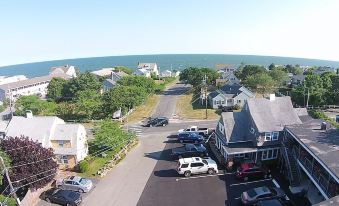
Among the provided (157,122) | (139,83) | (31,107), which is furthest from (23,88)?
(157,122)

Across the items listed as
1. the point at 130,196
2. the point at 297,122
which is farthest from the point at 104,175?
the point at 297,122

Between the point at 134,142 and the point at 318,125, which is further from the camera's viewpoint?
the point at 134,142

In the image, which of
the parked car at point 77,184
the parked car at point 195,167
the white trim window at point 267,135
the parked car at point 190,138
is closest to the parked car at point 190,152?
the parked car at point 190,138

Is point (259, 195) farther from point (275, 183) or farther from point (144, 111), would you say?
point (144, 111)

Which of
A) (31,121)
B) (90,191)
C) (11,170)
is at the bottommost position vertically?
(90,191)

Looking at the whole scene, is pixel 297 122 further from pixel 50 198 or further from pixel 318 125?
pixel 50 198

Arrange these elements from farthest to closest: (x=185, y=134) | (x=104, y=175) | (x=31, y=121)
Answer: (x=185, y=134), (x=31, y=121), (x=104, y=175)

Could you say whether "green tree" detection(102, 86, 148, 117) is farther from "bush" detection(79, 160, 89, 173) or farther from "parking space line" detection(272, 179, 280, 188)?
"parking space line" detection(272, 179, 280, 188)
